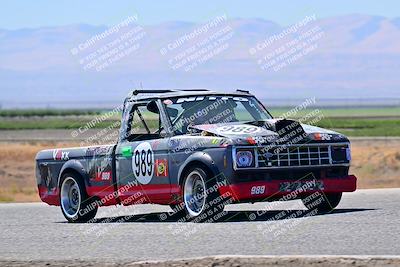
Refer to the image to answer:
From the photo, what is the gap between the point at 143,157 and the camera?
16.3 meters

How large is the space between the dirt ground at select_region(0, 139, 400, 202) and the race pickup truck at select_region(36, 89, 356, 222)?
34.6 feet

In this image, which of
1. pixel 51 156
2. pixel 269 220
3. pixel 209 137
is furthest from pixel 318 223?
pixel 51 156

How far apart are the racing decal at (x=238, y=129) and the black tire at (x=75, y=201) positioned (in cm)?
287

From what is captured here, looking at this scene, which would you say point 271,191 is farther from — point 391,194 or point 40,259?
point 391,194

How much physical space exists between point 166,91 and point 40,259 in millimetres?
5686

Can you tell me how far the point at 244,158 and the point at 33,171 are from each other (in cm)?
2969

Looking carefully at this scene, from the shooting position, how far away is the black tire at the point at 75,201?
17500mm

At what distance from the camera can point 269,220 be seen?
49.7 ft

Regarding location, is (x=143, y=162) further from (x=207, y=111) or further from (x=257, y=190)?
(x=257, y=190)

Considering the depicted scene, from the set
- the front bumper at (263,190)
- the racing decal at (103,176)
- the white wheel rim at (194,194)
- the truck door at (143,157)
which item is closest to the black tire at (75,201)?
the racing decal at (103,176)

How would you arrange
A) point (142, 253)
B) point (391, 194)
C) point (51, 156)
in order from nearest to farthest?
point (142, 253)
point (51, 156)
point (391, 194)

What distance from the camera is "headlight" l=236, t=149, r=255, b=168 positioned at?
1500cm

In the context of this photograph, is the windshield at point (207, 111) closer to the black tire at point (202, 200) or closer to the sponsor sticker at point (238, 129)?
the sponsor sticker at point (238, 129)

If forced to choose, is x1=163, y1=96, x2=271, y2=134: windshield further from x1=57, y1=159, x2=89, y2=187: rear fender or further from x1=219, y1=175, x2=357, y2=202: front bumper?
x1=57, y1=159, x2=89, y2=187: rear fender
